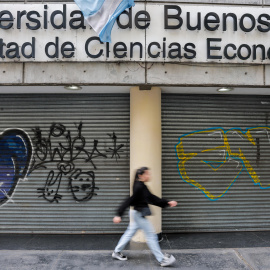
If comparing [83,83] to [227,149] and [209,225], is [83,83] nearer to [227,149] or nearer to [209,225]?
[227,149]

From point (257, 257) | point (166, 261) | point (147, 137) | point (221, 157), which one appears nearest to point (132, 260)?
point (166, 261)

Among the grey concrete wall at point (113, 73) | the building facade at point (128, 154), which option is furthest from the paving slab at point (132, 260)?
the grey concrete wall at point (113, 73)

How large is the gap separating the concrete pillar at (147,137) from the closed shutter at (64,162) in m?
0.67

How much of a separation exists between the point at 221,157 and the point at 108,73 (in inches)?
131

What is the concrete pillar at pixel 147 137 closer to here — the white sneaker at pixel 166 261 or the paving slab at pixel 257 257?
the white sneaker at pixel 166 261

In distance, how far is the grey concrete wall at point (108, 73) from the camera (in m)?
5.83

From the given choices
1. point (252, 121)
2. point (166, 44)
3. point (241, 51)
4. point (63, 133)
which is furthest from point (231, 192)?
point (63, 133)

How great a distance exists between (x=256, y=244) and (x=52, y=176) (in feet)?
15.4

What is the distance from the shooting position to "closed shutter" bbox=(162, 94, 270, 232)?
6.87m

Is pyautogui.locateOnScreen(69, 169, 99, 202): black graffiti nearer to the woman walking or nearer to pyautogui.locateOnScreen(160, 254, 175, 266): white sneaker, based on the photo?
the woman walking

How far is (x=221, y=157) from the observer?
22.9 ft

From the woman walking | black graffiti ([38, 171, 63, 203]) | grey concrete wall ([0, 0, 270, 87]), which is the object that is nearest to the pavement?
the woman walking

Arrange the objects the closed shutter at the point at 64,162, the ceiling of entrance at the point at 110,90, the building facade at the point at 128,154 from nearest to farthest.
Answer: the ceiling of entrance at the point at 110,90
the building facade at the point at 128,154
the closed shutter at the point at 64,162

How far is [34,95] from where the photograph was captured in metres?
6.95
